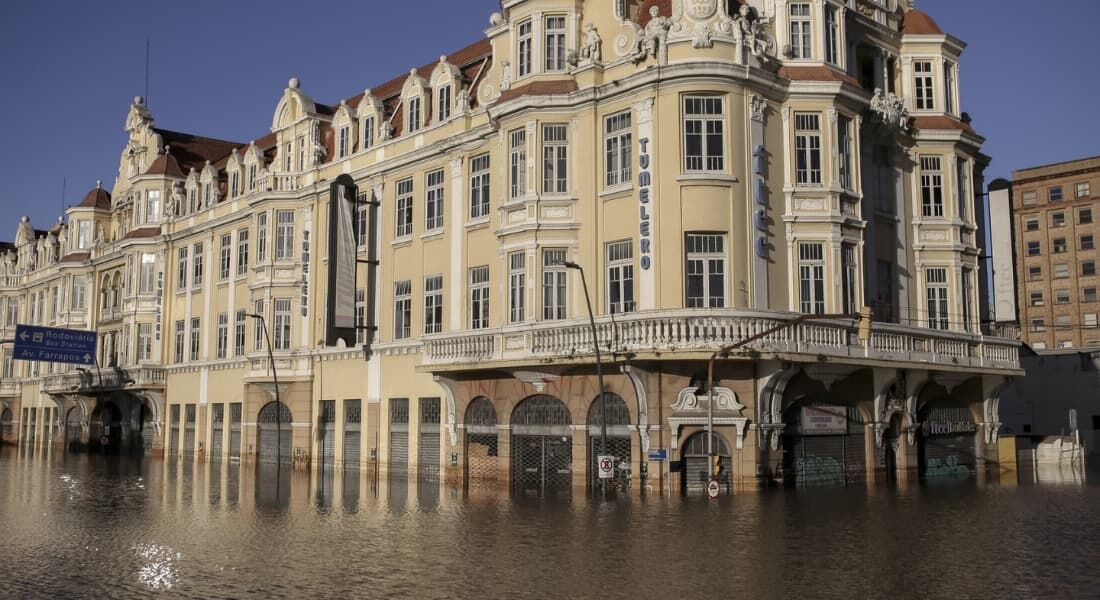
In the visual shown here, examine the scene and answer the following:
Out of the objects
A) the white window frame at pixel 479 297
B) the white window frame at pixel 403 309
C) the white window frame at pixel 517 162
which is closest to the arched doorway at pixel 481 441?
the white window frame at pixel 479 297

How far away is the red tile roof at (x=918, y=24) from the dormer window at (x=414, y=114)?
21.3 meters

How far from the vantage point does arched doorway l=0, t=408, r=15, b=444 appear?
90.3 m

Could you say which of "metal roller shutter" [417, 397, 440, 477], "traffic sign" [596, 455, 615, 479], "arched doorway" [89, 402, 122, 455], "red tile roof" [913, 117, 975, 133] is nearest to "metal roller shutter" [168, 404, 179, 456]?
"arched doorway" [89, 402, 122, 455]

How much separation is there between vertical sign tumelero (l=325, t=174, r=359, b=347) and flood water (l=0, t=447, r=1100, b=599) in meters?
10.6

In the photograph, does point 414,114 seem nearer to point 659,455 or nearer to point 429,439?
point 429,439

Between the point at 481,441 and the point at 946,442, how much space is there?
18696mm

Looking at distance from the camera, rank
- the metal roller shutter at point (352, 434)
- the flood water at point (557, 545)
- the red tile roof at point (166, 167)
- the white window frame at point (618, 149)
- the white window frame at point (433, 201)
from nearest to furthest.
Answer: the flood water at point (557, 545)
the white window frame at point (618, 149)
the white window frame at point (433, 201)
the metal roller shutter at point (352, 434)
the red tile roof at point (166, 167)

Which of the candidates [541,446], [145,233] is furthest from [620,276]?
[145,233]

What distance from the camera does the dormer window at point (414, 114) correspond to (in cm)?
4672

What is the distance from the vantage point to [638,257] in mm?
35219

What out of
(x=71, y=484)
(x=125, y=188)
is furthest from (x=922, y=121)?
(x=125, y=188)

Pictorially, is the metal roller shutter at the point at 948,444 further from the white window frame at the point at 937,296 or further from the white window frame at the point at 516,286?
the white window frame at the point at 516,286

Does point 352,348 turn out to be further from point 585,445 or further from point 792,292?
point 792,292

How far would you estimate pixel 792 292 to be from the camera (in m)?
35.7
